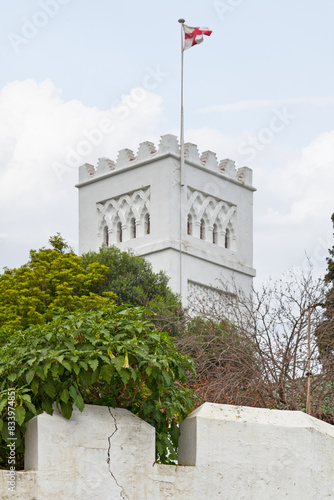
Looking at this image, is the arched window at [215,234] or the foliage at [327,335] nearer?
the foliage at [327,335]

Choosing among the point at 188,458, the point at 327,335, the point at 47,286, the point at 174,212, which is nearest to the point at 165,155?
the point at 174,212

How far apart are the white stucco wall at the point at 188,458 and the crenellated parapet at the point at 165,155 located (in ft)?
120

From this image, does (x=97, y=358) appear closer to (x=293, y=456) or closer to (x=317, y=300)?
(x=293, y=456)

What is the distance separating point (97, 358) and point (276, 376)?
10.5 metres

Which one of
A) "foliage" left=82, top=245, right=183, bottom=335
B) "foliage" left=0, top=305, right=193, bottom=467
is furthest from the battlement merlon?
"foliage" left=0, top=305, right=193, bottom=467

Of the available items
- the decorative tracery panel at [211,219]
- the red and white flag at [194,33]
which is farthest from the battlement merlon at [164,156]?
the red and white flag at [194,33]

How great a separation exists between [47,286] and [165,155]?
13794mm

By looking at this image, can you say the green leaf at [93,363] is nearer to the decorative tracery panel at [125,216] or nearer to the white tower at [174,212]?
the white tower at [174,212]

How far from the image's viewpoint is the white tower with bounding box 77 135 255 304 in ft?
142

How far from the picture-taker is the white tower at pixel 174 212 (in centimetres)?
4319

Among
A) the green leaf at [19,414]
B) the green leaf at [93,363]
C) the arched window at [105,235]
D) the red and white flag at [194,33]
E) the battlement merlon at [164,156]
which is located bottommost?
the green leaf at [19,414]

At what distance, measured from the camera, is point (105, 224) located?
1834 inches

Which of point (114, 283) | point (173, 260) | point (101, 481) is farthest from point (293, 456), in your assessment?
point (173, 260)

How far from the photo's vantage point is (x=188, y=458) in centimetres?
695
